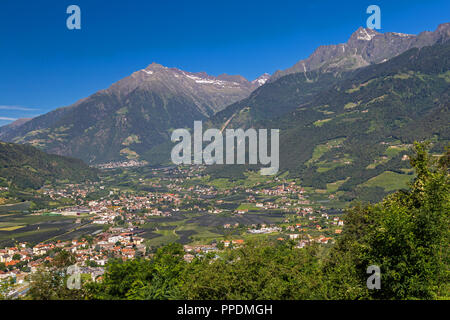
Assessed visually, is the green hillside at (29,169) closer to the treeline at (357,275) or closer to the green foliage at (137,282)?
the green foliage at (137,282)

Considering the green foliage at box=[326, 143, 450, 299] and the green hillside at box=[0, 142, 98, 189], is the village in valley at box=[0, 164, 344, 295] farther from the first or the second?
the green foliage at box=[326, 143, 450, 299]

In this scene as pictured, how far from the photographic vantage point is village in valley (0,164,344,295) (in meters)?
59.6

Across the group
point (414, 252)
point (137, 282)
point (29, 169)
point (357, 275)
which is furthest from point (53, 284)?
point (29, 169)

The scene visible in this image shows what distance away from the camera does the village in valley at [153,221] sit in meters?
59.6

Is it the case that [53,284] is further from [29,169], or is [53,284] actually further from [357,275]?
[29,169]

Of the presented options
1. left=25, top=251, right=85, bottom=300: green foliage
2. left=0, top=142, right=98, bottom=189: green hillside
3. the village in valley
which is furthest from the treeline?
left=0, top=142, right=98, bottom=189: green hillside

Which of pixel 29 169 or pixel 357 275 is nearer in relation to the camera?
pixel 357 275

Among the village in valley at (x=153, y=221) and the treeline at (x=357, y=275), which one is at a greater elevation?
the treeline at (x=357, y=275)

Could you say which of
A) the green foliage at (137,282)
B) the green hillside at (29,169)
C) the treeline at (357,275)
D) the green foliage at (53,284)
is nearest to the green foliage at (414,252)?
the treeline at (357,275)

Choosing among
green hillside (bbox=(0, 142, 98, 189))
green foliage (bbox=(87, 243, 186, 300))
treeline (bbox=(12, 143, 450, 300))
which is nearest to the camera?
treeline (bbox=(12, 143, 450, 300))

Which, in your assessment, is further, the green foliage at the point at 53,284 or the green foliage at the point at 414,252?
the green foliage at the point at 53,284

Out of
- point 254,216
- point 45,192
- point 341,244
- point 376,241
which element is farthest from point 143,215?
point 376,241

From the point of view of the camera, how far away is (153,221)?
95.6 metres
